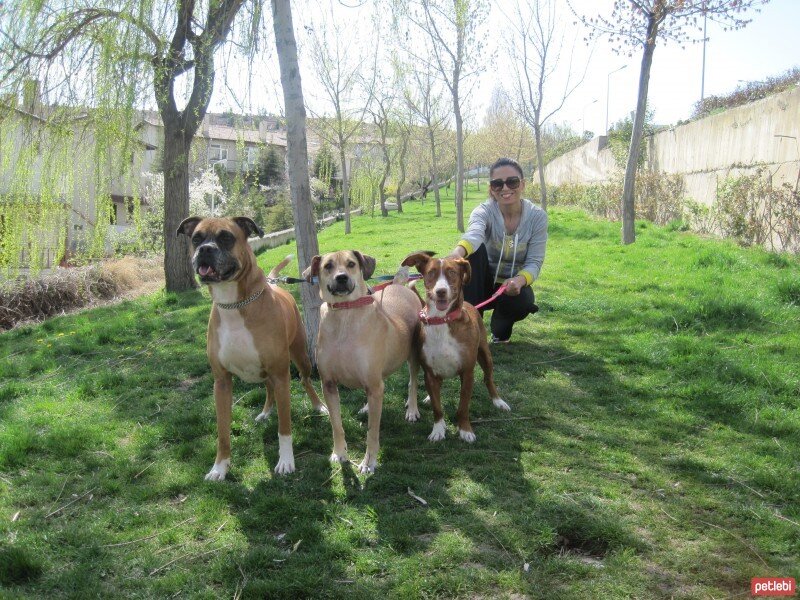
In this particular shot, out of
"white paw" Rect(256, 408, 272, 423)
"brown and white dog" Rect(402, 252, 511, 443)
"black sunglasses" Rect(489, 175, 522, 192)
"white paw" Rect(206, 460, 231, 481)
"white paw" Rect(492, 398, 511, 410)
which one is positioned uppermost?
"black sunglasses" Rect(489, 175, 522, 192)

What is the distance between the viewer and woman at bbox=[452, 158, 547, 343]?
5.75m

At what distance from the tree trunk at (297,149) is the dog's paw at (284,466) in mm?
1705

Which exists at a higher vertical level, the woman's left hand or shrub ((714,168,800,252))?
shrub ((714,168,800,252))

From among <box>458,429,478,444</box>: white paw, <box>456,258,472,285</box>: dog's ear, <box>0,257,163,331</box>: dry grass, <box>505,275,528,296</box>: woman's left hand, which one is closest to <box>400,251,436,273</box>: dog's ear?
<box>456,258,472,285</box>: dog's ear

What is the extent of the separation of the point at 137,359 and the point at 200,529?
13.5 ft

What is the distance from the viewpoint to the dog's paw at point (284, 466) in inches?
154

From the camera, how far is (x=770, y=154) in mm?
10617

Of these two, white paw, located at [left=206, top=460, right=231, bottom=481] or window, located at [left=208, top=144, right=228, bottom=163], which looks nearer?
white paw, located at [left=206, top=460, right=231, bottom=481]

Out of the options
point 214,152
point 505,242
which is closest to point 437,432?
point 505,242

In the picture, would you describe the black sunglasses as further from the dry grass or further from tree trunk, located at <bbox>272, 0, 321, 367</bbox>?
the dry grass

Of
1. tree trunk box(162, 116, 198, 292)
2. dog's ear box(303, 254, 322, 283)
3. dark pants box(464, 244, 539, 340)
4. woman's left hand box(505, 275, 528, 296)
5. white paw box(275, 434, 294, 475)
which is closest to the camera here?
white paw box(275, 434, 294, 475)

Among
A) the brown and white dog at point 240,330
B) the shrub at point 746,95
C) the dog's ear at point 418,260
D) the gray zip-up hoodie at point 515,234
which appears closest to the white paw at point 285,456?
the brown and white dog at point 240,330

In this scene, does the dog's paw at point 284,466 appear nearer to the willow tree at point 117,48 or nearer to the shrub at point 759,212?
the willow tree at point 117,48

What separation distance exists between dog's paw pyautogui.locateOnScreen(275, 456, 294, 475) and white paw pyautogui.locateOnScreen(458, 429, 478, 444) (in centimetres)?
123
